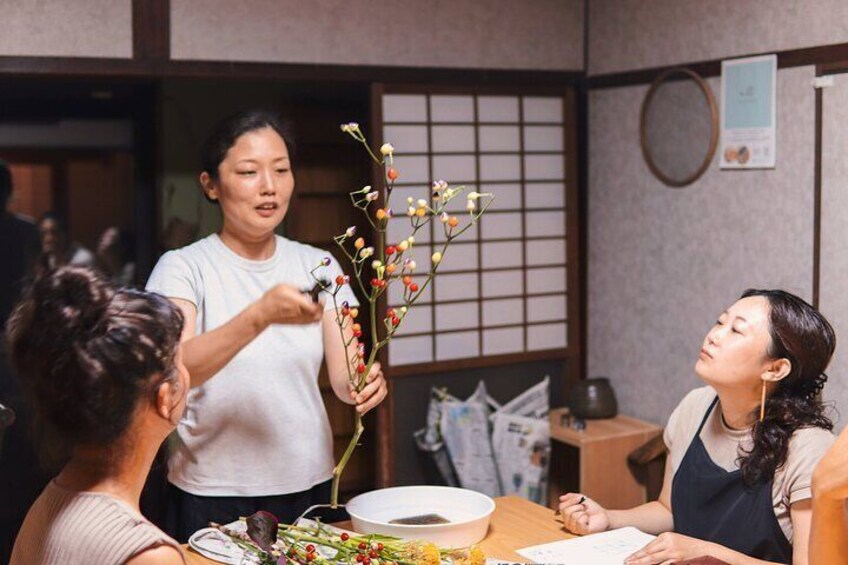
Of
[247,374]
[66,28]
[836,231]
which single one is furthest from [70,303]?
[836,231]

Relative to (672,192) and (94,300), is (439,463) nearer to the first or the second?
(672,192)

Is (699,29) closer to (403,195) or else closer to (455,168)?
(455,168)

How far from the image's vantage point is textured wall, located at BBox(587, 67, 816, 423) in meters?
3.79

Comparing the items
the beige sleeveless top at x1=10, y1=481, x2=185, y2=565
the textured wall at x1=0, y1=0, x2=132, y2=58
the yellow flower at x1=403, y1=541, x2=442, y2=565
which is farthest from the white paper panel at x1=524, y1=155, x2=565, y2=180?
the beige sleeveless top at x1=10, y1=481, x2=185, y2=565

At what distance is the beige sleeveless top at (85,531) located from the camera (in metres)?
1.59

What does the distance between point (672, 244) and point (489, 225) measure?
2.66 ft

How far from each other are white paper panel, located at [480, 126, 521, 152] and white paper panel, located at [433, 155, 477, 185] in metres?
0.09

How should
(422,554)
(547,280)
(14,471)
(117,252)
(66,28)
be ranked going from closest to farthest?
(422,554), (14,471), (66,28), (547,280), (117,252)

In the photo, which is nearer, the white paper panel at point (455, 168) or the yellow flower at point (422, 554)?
the yellow flower at point (422, 554)

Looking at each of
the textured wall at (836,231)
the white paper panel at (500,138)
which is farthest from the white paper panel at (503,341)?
the textured wall at (836,231)

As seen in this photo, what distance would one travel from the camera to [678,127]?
14.1 feet

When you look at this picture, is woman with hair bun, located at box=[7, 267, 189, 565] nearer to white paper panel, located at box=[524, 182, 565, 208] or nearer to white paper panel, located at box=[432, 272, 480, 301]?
white paper panel, located at box=[432, 272, 480, 301]

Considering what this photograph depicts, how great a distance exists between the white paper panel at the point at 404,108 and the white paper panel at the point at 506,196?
46 centimetres

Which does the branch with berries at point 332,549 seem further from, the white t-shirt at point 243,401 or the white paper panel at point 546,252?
the white paper panel at point 546,252
